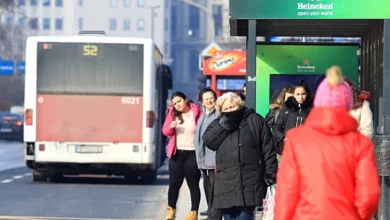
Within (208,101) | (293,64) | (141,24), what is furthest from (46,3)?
(208,101)

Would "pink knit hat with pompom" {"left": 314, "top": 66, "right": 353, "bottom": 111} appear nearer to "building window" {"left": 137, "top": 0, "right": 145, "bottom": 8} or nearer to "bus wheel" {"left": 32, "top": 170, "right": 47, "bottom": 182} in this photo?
"bus wheel" {"left": 32, "top": 170, "right": 47, "bottom": 182}

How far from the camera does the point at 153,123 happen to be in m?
21.2

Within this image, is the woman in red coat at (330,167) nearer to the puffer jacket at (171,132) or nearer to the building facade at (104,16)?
the puffer jacket at (171,132)

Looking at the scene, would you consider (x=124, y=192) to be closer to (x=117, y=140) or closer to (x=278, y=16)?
(x=117, y=140)

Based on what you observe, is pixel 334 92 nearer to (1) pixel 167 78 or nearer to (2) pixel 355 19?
(2) pixel 355 19

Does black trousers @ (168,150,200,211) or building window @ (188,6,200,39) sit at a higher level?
building window @ (188,6,200,39)

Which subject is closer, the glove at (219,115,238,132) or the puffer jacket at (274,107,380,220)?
the puffer jacket at (274,107,380,220)

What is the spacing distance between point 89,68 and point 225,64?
1148 centimetres

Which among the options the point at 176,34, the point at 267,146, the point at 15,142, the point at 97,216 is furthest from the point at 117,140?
the point at 176,34

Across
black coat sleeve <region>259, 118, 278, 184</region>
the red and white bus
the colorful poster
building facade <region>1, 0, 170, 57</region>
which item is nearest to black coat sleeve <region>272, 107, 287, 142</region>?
black coat sleeve <region>259, 118, 278, 184</region>

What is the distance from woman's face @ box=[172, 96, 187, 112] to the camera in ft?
47.3

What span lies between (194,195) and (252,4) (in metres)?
3.03

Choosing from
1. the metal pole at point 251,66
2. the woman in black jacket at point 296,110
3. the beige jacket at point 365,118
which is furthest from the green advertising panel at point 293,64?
the beige jacket at point 365,118

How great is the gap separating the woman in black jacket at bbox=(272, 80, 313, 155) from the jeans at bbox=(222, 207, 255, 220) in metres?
2.24
